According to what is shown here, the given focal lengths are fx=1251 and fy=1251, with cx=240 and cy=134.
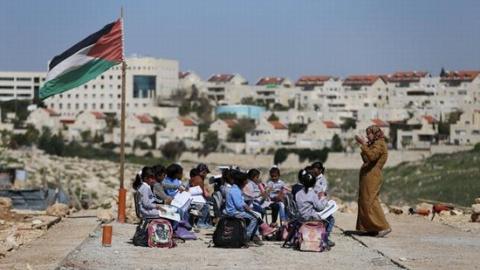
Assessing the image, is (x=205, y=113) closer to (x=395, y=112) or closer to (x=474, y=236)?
(x=395, y=112)

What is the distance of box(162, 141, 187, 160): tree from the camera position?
4277 inches

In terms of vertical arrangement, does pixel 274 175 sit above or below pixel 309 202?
above

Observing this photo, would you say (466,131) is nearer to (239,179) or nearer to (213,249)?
(239,179)

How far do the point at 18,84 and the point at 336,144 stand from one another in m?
65.0

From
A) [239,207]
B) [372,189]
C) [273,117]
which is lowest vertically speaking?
[239,207]

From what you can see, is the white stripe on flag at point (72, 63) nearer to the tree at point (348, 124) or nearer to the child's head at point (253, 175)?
the child's head at point (253, 175)

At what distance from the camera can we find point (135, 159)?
346 feet

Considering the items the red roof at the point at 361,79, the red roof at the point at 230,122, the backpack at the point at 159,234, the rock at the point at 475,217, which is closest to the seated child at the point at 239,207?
the backpack at the point at 159,234

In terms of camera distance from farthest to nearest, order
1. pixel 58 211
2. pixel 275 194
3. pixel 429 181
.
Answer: pixel 429 181 < pixel 58 211 < pixel 275 194

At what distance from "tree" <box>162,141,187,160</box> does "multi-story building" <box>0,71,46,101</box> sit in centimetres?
5057

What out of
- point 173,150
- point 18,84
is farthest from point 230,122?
point 18,84

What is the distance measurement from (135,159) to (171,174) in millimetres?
86267

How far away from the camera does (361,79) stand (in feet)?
484

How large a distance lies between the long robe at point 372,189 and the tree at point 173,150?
89.3 meters
